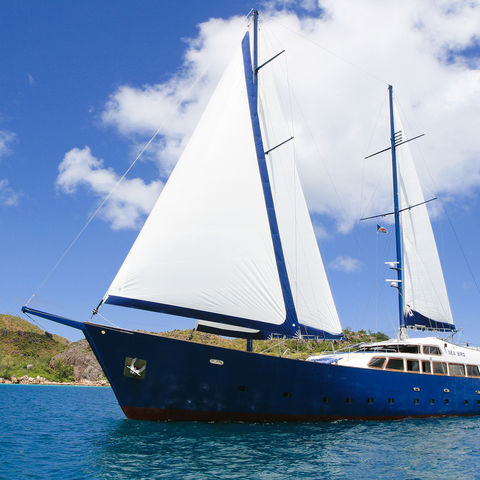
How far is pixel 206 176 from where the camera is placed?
16938 millimetres

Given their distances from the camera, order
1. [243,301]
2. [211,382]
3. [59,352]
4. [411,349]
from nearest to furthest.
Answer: [211,382] → [243,301] → [411,349] → [59,352]

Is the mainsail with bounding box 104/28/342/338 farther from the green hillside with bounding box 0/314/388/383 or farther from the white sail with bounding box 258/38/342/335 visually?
the green hillside with bounding box 0/314/388/383

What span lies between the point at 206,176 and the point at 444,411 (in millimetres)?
17766

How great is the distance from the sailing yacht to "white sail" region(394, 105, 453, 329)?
4.80 meters

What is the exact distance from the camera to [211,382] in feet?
49.7

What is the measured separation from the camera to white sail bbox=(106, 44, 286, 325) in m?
14.9

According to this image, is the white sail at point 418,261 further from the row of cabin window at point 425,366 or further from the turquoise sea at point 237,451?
the turquoise sea at point 237,451

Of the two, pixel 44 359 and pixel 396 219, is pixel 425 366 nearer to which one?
pixel 396 219

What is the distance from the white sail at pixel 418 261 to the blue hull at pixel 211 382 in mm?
11799

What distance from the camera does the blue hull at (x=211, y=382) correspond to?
48.6ft

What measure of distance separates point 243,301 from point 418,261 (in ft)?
58.3

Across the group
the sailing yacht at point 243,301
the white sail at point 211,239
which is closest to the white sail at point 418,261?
the sailing yacht at point 243,301

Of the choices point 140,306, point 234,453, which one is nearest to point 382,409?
point 234,453

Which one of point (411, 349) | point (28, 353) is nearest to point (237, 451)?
point (411, 349)
